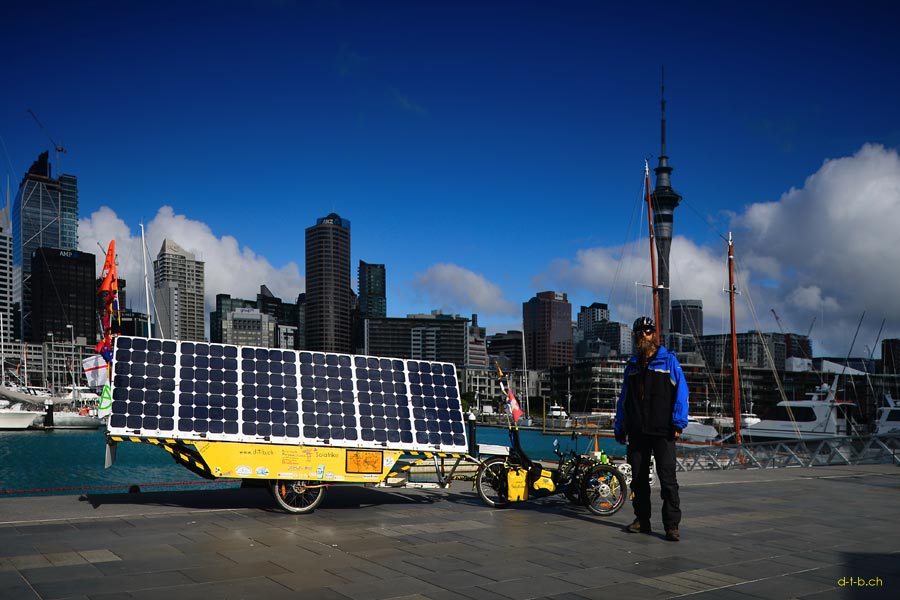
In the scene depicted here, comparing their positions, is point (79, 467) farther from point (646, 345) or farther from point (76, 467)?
point (646, 345)

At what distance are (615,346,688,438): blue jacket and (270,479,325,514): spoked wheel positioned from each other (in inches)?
171

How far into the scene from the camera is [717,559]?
772 cm

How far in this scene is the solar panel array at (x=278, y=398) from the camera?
9836 millimetres

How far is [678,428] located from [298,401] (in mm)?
5374

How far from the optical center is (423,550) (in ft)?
26.3

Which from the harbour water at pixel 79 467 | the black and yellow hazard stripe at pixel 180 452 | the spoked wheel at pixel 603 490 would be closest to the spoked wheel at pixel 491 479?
the spoked wheel at pixel 603 490

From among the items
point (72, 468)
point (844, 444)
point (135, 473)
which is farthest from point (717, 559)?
point (72, 468)

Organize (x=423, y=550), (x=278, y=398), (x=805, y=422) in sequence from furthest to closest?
(x=805, y=422) < (x=278, y=398) < (x=423, y=550)

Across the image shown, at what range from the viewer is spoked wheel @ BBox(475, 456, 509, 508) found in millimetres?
11430

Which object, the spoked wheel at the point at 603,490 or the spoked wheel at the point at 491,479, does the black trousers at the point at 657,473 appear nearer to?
the spoked wheel at the point at 603,490

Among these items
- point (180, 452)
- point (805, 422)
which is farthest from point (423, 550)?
point (805, 422)

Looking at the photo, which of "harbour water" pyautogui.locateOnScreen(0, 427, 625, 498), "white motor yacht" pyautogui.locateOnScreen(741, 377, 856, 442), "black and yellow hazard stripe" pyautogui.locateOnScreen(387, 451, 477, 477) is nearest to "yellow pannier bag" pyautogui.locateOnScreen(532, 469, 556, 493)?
"black and yellow hazard stripe" pyautogui.locateOnScreen(387, 451, 477, 477)

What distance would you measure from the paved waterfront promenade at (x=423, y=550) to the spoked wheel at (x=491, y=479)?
0.79 ft

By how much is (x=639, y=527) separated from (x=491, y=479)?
284cm
